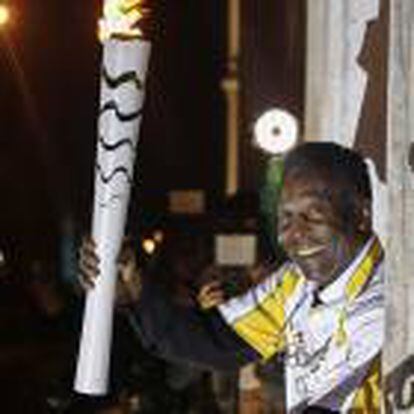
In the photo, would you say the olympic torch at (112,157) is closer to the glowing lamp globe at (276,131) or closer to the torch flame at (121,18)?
the torch flame at (121,18)

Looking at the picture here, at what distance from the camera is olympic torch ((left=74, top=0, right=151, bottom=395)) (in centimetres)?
421

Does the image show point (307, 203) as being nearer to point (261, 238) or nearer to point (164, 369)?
point (164, 369)

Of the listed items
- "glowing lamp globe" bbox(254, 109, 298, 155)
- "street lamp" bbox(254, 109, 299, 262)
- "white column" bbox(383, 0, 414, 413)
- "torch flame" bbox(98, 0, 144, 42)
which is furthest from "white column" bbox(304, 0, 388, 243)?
"glowing lamp globe" bbox(254, 109, 298, 155)

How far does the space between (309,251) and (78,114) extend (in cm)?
2521

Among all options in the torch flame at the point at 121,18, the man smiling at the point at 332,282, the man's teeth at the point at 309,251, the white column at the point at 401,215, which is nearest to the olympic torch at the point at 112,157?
the torch flame at the point at 121,18

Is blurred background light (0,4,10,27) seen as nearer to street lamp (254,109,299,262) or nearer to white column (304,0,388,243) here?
street lamp (254,109,299,262)

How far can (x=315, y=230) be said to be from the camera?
3908 mm

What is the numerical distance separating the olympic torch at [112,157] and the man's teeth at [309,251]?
615 millimetres

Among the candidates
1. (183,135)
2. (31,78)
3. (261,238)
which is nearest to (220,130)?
(183,135)

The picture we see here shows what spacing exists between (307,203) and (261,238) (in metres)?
8.98

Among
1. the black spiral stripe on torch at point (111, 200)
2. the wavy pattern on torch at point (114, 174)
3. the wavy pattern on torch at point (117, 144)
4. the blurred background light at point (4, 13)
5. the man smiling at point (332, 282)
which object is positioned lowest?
the man smiling at point (332, 282)

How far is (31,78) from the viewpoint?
1129 inches

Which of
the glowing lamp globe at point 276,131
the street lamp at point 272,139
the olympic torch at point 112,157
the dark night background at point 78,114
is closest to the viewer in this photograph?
the olympic torch at point 112,157

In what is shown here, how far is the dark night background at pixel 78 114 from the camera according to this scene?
27.5 metres
